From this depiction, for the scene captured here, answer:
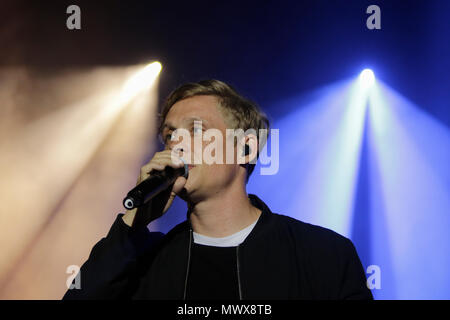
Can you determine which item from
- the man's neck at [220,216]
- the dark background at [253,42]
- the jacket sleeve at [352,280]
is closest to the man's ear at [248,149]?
the man's neck at [220,216]

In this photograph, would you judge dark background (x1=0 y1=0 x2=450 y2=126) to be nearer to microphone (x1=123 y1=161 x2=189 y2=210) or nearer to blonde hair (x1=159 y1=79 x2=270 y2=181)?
blonde hair (x1=159 y1=79 x2=270 y2=181)

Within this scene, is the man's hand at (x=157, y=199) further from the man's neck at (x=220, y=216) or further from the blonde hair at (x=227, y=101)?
the blonde hair at (x=227, y=101)

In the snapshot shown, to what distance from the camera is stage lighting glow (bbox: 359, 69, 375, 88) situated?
2.58 m

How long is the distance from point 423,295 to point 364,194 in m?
0.69

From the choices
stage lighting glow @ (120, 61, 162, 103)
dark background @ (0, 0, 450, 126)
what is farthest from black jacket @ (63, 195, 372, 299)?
stage lighting glow @ (120, 61, 162, 103)

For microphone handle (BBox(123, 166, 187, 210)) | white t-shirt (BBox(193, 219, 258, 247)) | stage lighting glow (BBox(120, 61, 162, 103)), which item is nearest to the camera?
microphone handle (BBox(123, 166, 187, 210))

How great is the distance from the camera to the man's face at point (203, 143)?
1.40 meters

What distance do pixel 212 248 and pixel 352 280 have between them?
50cm

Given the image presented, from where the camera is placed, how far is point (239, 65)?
2.68 metres

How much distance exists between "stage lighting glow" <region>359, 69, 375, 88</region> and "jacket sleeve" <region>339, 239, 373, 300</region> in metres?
1.53

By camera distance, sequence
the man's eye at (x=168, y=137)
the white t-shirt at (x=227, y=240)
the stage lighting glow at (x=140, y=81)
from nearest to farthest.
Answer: the white t-shirt at (x=227, y=240)
the man's eye at (x=168, y=137)
the stage lighting glow at (x=140, y=81)

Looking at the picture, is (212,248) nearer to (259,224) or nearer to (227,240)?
(227,240)

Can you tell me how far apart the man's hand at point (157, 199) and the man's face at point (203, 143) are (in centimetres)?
5
